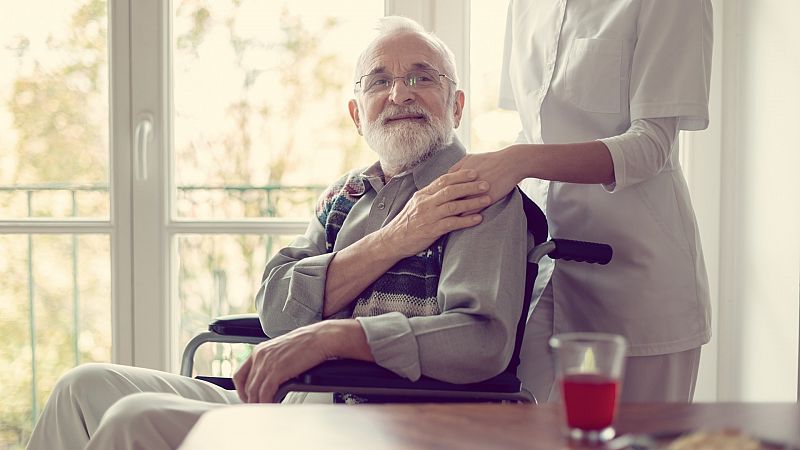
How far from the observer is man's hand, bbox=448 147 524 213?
183cm

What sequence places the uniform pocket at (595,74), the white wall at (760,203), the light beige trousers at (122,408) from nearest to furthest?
the light beige trousers at (122,408) < the uniform pocket at (595,74) < the white wall at (760,203)

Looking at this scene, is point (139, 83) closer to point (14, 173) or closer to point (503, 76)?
point (14, 173)

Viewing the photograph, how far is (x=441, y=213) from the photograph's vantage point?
185 centimetres

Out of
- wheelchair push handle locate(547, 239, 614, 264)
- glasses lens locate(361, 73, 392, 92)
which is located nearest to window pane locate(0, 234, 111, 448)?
glasses lens locate(361, 73, 392, 92)

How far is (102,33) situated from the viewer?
2924 millimetres

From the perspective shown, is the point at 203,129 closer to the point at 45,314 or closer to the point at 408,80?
the point at 45,314

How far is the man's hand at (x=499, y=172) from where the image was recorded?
72.1 inches

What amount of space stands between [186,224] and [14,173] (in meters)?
0.63

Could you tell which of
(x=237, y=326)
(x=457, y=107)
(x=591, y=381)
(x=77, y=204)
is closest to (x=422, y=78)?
(x=457, y=107)

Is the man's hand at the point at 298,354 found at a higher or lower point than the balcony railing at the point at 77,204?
lower

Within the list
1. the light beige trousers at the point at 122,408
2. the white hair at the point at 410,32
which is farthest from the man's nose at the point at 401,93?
the light beige trousers at the point at 122,408

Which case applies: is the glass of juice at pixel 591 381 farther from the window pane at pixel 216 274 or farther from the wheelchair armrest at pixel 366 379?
the window pane at pixel 216 274

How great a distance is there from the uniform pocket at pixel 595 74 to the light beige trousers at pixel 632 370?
0.45 m

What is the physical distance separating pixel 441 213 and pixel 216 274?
133 cm
